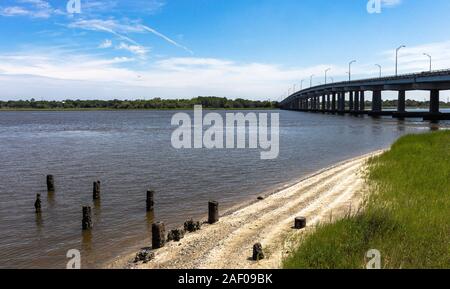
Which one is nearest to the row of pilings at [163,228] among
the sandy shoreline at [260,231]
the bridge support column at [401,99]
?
the sandy shoreline at [260,231]

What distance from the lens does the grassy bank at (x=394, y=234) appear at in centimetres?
999

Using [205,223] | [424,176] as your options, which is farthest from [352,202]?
[205,223]

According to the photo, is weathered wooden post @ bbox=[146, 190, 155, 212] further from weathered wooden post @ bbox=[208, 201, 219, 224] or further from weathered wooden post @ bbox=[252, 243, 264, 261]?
weathered wooden post @ bbox=[252, 243, 264, 261]

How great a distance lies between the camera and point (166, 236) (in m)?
15.9

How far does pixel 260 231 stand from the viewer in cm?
1450

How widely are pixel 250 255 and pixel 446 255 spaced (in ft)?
16.6

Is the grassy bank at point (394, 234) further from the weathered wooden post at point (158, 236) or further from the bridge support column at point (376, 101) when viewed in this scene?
the bridge support column at point (376, 101)

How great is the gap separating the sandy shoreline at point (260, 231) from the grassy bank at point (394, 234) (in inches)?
39.8

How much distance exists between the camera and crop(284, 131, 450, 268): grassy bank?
32.8ft

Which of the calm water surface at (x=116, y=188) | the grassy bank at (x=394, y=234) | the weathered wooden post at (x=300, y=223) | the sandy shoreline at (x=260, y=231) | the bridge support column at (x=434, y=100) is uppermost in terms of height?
the bridge support column at (x=434, y=100)

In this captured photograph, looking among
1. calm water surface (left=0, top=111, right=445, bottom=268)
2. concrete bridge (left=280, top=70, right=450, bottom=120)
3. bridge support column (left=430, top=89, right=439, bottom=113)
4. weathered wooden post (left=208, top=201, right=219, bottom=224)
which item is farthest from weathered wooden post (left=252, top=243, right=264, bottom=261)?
bridge support column (left=430, top=89, right=439, bottom=113)

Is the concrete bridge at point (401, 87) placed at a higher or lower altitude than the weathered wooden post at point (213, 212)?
higher

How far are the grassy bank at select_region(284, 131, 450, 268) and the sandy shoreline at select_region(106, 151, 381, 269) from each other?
101 cm
